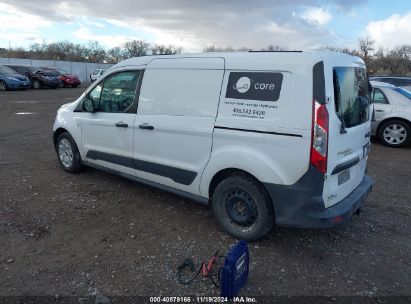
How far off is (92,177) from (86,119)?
1011 millimetres

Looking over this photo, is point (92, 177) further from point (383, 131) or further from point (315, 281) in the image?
point (383, 131)

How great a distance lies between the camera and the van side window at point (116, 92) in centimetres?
476

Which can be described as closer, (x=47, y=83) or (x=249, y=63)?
(x=249, y=63)

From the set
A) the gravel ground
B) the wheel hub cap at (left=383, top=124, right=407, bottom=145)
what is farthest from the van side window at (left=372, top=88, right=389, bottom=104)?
the gravel ground

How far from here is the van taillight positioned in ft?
10.4

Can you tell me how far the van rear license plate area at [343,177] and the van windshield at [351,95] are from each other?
1.48ft

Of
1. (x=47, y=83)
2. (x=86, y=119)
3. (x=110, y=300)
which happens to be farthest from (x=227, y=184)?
(x=47, y=83)

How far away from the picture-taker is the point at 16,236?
3.94m

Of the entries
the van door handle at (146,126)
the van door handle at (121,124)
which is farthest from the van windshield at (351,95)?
the van door handle at (121,124)

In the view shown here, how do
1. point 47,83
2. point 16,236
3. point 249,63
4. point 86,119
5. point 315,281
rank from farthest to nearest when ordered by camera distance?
1. point 47,83
2. point 86,119
3. point 16,236
4. point 249,63
5. point 315,281

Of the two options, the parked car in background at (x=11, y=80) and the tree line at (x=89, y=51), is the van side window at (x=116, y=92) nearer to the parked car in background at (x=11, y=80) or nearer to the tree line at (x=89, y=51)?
the parked car in background at (x=11, y=80)

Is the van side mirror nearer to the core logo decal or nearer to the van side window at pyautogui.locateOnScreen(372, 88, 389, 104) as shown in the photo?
the core logo decal

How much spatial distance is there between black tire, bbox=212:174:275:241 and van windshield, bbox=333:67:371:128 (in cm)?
107

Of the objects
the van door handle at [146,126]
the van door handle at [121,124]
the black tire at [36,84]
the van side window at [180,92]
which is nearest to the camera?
the van side window at [180,92]
